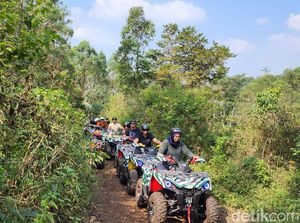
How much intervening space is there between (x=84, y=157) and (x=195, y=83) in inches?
863

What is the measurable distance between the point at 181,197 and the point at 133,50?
20.1m

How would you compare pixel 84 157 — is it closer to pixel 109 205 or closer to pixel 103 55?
pixel 109 205

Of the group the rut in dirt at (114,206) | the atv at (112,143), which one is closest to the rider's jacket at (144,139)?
the rut in dirt at (114,206)

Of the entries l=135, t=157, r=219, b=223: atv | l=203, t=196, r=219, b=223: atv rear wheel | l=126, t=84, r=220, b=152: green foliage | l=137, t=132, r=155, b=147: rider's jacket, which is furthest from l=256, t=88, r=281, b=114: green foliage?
l=203, t=196, r=219, b=223: atv rear wheel

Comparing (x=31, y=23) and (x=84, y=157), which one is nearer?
(x=31, y=23)

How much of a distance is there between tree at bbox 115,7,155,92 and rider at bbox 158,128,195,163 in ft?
56.8

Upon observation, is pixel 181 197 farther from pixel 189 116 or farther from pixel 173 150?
pixel 189 116

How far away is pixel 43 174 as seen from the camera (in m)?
3.76

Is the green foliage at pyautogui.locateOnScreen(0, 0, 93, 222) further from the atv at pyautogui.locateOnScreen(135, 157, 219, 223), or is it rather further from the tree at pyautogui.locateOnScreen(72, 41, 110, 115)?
the tree at pyautogui.locateOnScreen(72, 41, 110, 115)

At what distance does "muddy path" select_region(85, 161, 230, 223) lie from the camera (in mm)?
6789

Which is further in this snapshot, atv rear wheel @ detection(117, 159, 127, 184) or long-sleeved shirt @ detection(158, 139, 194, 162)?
atv rear wheel @ detection(117, 159, 127, 184)

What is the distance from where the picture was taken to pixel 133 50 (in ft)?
82.5

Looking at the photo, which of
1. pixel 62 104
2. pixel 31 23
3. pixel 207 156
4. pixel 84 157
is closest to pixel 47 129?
pixel 62 104

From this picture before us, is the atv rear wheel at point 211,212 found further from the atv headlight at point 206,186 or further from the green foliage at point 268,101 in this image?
the green foliage at point 268,101
